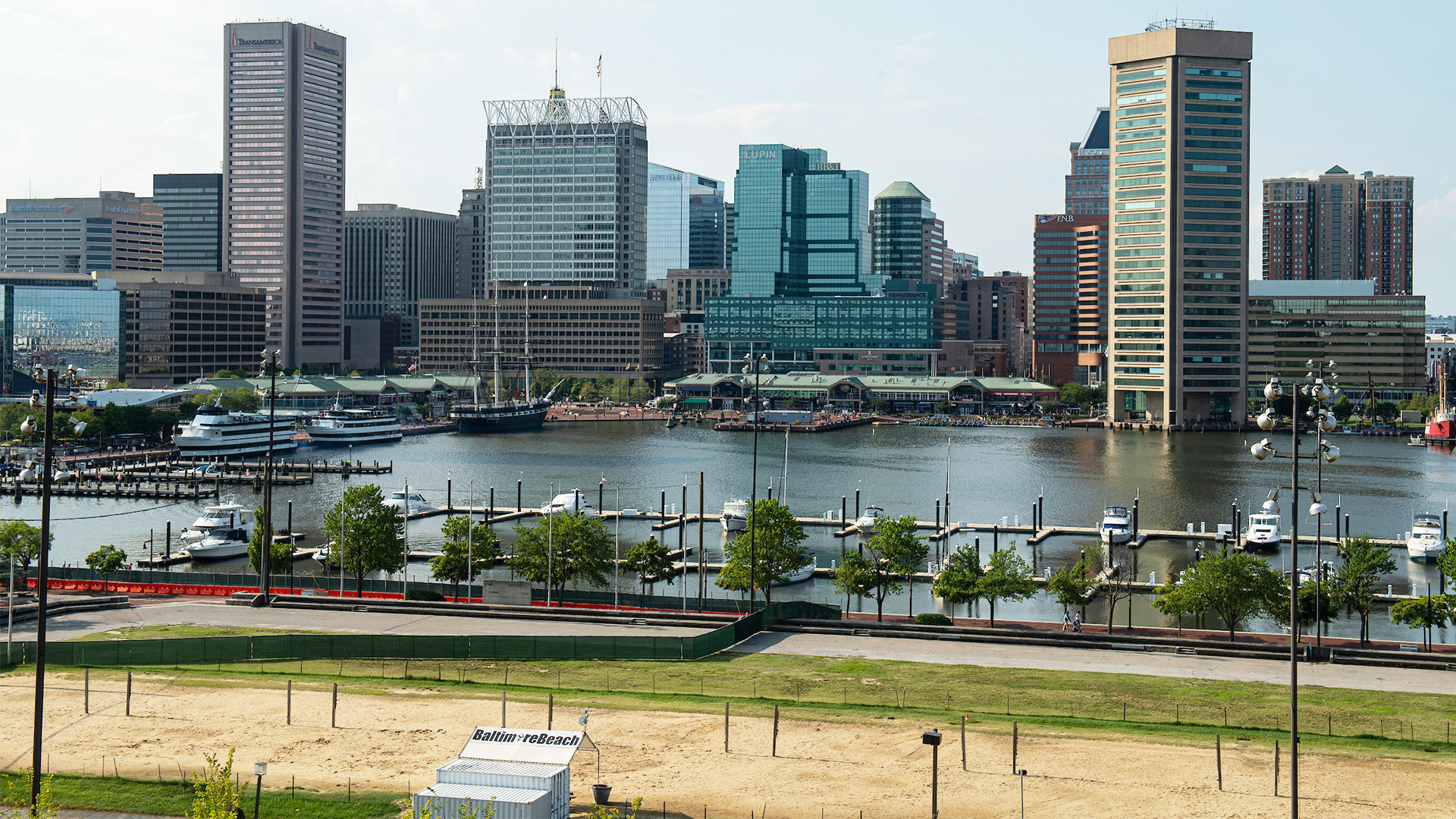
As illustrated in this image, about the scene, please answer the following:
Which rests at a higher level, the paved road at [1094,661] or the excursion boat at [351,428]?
the excursion boat at [351,428]

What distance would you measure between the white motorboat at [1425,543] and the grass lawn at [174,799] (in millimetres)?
73475

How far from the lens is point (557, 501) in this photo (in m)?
104

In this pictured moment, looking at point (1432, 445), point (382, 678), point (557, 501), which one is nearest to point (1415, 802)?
point (382, 678)

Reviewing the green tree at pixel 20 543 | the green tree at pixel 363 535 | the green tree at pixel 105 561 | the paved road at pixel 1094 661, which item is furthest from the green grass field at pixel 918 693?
the green tree at pixel 20 543

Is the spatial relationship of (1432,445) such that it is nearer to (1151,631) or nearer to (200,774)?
(1151,631)

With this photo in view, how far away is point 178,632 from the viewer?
48.6 metres

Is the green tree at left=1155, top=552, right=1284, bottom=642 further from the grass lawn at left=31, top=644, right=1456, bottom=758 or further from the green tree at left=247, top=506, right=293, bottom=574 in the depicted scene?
the green tree at left=247, top=506, right=293, bottom=574

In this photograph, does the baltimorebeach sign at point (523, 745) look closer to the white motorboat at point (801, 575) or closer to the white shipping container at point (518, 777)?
the white shipping container at point (518, 777)

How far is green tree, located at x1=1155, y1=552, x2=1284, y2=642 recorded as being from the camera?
2106 inches

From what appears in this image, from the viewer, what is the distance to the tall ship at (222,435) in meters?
150

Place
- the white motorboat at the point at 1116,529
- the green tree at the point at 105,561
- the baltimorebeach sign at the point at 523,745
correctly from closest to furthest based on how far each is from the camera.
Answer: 1. the baltimorebeach sign at the point at 523,745
2. the green tree at the point at 105,561
3. the white motorboat at the point at 1116,529

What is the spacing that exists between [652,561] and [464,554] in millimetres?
8996

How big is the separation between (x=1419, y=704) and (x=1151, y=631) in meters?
15.1

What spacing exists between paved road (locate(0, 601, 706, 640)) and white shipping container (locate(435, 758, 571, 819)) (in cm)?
1797
